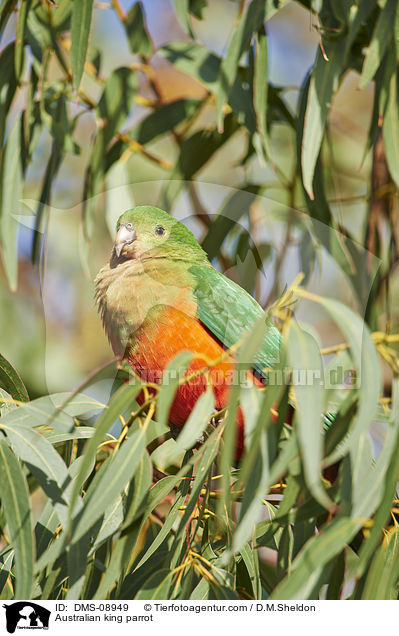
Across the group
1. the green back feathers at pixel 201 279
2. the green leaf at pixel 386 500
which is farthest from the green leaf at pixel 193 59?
the green leaf at pixel 386 500

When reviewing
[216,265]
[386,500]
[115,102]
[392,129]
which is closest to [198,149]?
[115,102]

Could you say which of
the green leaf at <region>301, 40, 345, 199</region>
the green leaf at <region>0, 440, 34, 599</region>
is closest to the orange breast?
the green leaf at <region>0, 440, 34, 599</region>

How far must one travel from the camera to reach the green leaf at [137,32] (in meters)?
1.49

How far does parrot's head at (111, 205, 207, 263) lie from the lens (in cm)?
80

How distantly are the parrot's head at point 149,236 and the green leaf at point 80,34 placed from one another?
1.48 ft

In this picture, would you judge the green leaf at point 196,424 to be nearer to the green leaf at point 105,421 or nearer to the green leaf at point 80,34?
the green leaf at point 105,421

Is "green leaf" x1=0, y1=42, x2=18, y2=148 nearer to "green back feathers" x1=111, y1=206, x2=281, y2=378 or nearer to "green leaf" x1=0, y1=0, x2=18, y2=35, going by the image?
"green leaf" x1=0, y1=0, x2=18, y2=35

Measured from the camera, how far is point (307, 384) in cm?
69

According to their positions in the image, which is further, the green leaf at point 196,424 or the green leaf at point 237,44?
the green leaf at point 237,44

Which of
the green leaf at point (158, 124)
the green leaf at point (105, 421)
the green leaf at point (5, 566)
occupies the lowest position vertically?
the green leaf at point (5, 566)

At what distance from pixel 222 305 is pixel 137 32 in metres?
0.88
